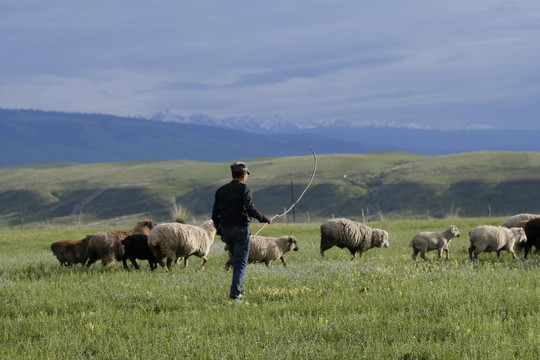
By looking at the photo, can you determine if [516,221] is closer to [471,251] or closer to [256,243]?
[471,251]

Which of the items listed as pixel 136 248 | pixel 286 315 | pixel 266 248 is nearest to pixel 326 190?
pixel 266 248

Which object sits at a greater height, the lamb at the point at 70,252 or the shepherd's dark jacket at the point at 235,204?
the shepherd's dark jacket at the point at 235,204

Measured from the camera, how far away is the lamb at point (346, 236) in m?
17.1

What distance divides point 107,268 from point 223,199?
6768 mm

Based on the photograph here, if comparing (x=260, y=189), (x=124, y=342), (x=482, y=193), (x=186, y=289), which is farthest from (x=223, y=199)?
(x=260, y=189)

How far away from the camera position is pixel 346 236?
56.1ft

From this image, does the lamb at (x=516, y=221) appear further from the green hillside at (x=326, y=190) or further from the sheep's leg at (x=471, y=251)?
the green hillside at (x=326, y=190)

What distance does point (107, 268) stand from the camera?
16.2 meters

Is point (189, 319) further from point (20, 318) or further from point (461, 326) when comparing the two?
point (461, 326)

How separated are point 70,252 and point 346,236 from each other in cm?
821

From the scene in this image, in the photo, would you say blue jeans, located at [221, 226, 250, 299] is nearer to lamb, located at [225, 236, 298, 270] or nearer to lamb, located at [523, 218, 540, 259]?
lamb, located at [225, 236, 298, 270]

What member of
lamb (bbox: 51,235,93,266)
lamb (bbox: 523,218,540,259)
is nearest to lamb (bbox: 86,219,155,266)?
lamb (bbox: 51,235,93,266)

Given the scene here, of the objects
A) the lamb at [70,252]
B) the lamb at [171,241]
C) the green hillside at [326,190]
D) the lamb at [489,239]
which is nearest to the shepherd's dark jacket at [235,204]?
the lamb at [171,241]

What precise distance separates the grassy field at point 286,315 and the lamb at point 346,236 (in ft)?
11.7
